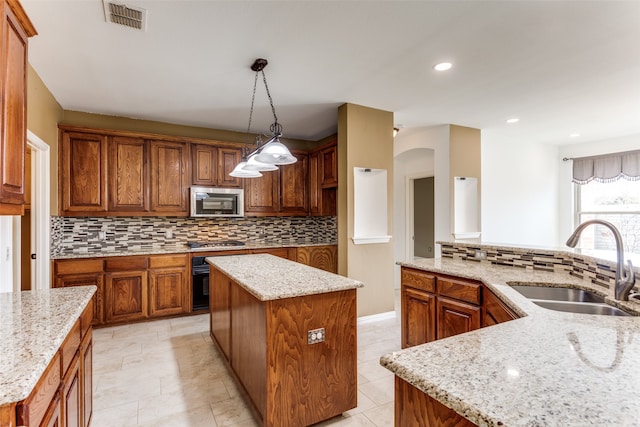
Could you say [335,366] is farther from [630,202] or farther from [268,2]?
[630,202]

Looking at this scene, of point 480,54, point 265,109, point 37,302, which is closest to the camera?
point 37,302

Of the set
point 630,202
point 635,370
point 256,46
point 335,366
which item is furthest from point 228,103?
point 630,202

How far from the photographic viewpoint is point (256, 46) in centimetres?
243

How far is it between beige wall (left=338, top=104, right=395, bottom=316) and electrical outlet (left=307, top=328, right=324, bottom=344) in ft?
6.06

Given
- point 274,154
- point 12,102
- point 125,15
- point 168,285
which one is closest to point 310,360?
point 274,154

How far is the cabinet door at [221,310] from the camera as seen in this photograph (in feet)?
8.27

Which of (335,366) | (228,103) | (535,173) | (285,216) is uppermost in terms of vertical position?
(228,103)

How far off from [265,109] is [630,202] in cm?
630

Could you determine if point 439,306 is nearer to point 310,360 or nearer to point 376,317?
point 310,360

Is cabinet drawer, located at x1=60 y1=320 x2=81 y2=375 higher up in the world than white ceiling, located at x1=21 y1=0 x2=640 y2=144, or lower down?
lower down

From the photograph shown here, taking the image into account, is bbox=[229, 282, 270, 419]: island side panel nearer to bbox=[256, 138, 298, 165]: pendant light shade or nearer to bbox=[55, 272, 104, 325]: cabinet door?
bbox=[256, 138, 298, 165]: pendant light shade

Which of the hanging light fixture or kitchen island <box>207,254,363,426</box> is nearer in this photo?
kitchen island <box>207,254,363,426</box>

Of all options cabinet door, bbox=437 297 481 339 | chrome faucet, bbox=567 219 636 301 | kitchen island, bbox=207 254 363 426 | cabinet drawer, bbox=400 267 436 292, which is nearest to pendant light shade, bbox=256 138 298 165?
kitchen island, bbox=207 254 363 426

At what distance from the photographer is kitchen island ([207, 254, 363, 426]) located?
174 centimetres
